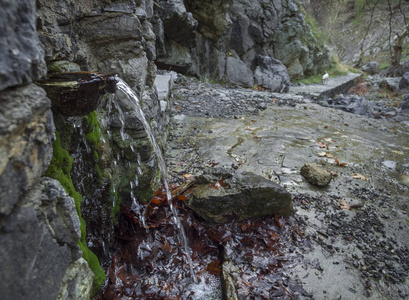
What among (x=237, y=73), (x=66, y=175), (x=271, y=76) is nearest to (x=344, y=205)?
(x=66, y=175)

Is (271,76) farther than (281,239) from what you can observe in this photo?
Yes

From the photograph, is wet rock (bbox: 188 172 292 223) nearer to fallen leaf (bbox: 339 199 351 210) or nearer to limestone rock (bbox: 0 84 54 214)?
fallen leaf (bbox: 339 199 351 210)

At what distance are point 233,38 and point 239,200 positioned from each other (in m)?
12.6

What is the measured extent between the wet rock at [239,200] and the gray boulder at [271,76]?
1089 centimetres

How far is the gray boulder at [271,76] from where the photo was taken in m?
12.9

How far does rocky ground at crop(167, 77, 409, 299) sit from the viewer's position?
94.8 inches

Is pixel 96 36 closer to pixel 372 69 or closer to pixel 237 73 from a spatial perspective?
pixel 237 73

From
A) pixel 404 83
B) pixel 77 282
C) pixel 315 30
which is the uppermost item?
pixel 315 30

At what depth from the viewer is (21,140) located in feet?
3.02

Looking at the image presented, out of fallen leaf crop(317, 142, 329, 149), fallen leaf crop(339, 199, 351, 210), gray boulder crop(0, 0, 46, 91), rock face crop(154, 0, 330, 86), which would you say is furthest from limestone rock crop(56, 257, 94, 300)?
rock face crop(154, 0, 330, 86)

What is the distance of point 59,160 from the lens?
1646 mm

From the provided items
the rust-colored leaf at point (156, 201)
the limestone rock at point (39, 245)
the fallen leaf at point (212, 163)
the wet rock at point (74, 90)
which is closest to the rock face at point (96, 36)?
the wet rock at point (74, 90)

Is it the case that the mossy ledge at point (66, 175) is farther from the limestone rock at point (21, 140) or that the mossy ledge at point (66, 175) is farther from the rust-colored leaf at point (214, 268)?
the rust-colored leaf at point (214, 268)

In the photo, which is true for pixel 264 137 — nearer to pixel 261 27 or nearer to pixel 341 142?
pixel 341 142
